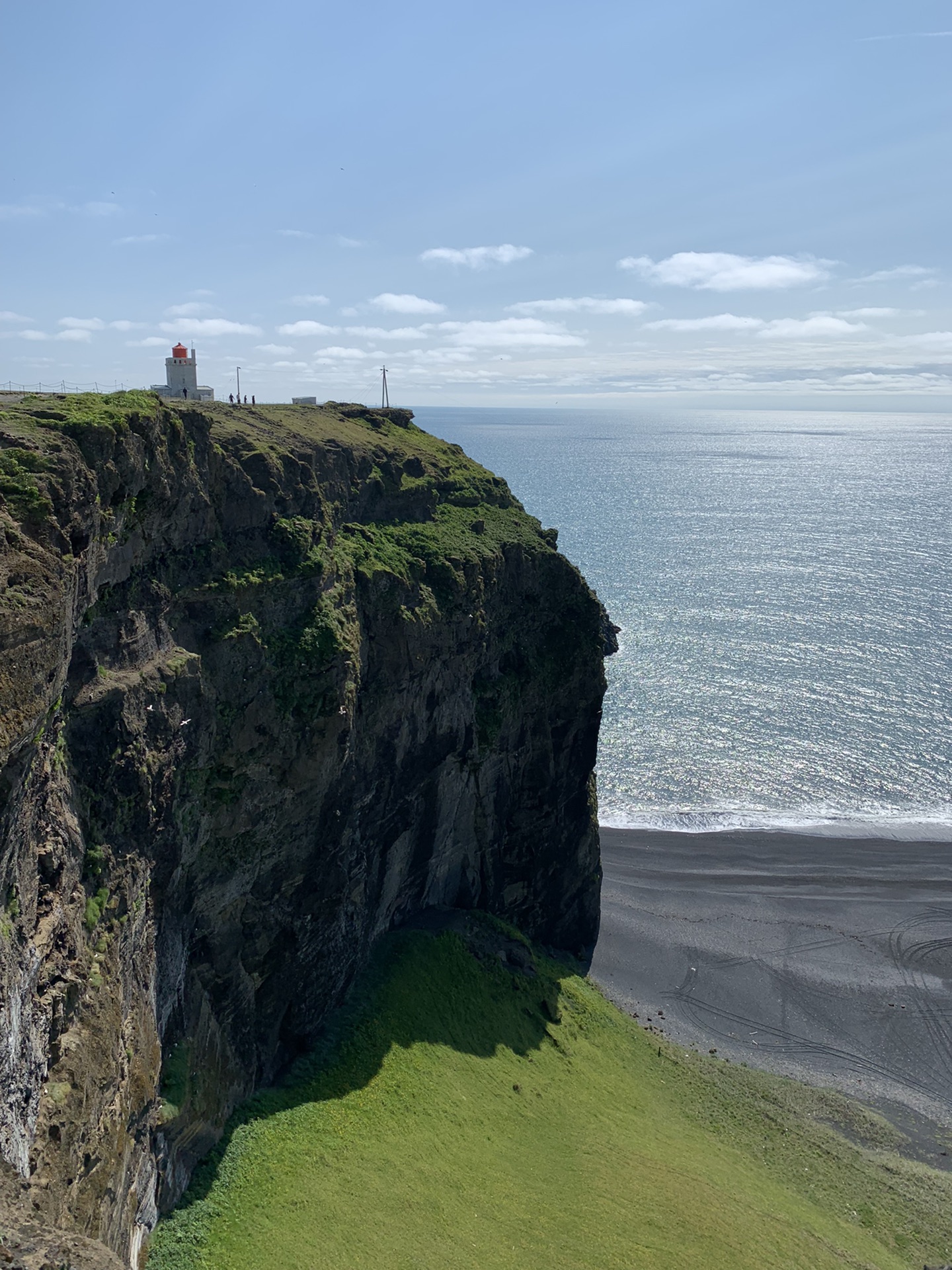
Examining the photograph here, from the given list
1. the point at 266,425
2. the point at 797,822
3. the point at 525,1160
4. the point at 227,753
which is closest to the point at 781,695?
the point at 797,822

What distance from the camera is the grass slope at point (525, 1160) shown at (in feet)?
93.5

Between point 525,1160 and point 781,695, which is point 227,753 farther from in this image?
point 781,695

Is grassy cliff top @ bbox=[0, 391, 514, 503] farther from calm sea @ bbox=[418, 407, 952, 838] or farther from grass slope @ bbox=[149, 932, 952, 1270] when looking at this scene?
calm sea @ bbox=[418, 407, 952, 838]

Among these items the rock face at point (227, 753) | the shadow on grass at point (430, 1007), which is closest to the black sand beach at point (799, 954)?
the rock face at point (227, 753)

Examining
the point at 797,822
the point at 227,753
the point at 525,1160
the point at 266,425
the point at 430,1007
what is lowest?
the point at 525,1160

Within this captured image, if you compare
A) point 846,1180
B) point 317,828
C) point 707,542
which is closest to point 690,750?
point 846,1180

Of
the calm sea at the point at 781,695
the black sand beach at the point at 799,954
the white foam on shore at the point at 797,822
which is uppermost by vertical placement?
the calm sea at the point at 781,695

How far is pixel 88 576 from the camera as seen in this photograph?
81.7ft

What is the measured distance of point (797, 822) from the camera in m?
76.1

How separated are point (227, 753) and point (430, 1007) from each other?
58.9 ft

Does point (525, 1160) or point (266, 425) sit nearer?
point (525, 1160)

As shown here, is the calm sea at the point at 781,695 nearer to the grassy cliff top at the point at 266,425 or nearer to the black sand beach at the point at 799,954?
the black sand beach at the point at 799,954

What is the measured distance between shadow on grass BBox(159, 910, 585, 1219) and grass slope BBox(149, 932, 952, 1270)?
0.10 metres

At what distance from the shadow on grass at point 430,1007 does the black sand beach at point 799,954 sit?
11564 mm
